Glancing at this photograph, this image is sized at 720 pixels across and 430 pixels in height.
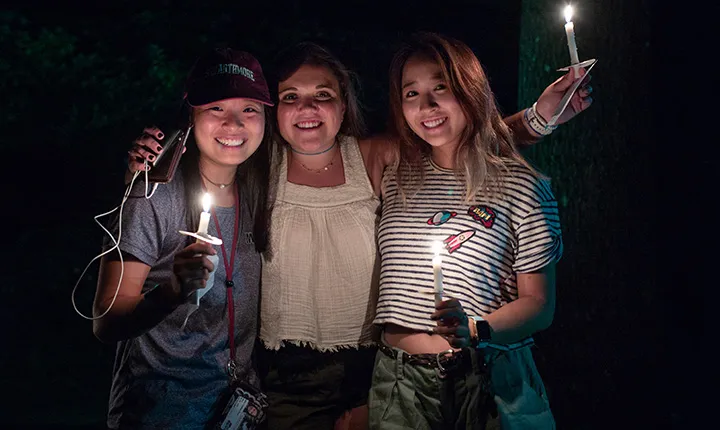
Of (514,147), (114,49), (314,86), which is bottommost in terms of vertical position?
(514,147)

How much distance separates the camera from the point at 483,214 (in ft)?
9.82

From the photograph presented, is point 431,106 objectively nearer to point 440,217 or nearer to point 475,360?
point 440,217

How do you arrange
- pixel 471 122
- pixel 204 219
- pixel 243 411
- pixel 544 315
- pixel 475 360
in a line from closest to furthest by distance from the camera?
pixel 204 219 < pixel 475 360 < pixel 544 315 < pixel 243 411 < pixel 471 122

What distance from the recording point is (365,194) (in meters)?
3.49

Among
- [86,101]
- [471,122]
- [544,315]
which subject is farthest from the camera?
[86,101]

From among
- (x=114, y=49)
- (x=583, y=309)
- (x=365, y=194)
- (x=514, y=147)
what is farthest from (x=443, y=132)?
(x=114, y=49)

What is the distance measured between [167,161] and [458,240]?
144 cm

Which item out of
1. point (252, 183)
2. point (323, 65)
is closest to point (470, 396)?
point (252, 183)

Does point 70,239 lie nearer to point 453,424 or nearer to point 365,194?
point 365,194

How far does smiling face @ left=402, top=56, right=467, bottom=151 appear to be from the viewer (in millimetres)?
3145

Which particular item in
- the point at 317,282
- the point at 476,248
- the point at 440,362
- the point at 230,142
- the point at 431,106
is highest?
the point at 431,106

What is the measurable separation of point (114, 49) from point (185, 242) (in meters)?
3.91

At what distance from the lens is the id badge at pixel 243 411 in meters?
3.04

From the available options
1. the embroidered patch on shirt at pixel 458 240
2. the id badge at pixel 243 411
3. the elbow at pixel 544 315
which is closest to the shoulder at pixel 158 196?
the id badge at pixel 243 411
